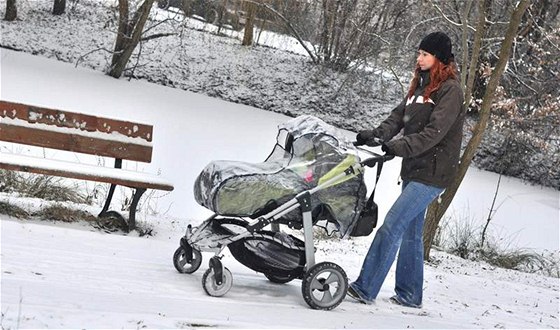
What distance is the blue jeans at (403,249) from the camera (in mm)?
5211

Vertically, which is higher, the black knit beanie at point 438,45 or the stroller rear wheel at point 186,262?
the black knit beanie at point 438,45

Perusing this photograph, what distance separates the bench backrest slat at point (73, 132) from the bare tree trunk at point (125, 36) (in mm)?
11310

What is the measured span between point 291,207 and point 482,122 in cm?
363

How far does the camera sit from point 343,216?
16.6ft

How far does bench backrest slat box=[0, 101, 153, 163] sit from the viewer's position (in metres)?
7.14

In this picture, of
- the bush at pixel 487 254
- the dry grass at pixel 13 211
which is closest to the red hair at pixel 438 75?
the dry grass at pixel 13 211

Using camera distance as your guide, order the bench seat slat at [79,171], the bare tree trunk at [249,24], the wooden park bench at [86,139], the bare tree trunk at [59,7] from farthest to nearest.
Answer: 1. the bare tree trunk at [59,7]
2. the bare tree trunk at [249,24]
3. the wooden park bench at [86,139]
4. the bench seat slat at [79,171]

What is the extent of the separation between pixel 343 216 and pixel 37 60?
51.9 ft

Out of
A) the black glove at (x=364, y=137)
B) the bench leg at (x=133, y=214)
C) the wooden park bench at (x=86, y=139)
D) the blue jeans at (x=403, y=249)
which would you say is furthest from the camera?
the bench leg at (x=133, y=214)

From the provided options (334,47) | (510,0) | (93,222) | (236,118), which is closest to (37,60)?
(236,118)

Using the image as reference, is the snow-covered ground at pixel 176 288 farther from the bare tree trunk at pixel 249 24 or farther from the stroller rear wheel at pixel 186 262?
the bare tree trunk at pixel 249 24

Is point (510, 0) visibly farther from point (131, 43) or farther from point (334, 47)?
point (131, 43)

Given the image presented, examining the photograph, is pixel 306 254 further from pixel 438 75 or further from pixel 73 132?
pixel 73 132

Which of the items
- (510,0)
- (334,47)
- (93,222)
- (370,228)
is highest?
(510,0)
